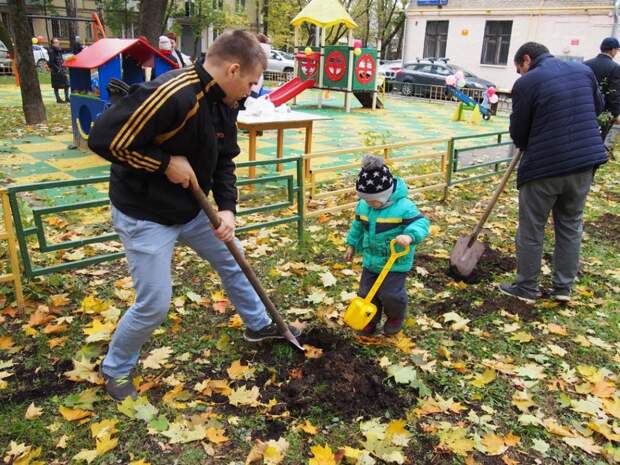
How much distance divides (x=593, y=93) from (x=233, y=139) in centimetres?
271

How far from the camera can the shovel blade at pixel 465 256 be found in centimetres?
442

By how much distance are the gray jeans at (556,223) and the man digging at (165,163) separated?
2.32 m

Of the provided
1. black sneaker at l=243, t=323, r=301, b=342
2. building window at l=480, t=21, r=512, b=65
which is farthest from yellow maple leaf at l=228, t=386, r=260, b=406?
building window at l=480, t=21, r=512, b=65

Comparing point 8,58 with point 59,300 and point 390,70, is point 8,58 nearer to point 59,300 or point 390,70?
point 390,70

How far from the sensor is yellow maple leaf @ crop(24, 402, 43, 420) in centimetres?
265

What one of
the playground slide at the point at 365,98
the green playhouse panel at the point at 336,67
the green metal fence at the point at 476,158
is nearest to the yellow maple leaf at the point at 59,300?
the green metal fence at the point at 476,158

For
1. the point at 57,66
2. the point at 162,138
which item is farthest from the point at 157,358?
the point at 57,66

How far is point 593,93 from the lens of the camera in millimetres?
3814

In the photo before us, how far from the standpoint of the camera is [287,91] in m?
13.9

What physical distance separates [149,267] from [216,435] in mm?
880

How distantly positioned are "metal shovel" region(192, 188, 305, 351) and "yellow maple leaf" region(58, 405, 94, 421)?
1.06 m

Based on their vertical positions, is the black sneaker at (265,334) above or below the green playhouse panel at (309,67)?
below

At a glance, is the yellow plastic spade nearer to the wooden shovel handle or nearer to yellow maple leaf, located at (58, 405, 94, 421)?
yellow maple leaf, located at (58, 405, 94, 421)

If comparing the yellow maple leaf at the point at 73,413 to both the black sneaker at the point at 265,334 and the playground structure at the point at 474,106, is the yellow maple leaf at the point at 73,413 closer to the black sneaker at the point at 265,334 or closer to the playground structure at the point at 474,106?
the black sneaker at the point at 265,334
